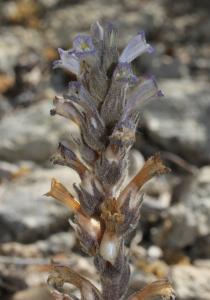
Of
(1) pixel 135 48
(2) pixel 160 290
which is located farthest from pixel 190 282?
(1) pixel 135 48

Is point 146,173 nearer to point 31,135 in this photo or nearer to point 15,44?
point 31,135

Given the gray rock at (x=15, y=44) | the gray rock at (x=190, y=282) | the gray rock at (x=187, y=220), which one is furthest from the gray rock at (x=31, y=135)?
the gray rock at (x=190, y=282)

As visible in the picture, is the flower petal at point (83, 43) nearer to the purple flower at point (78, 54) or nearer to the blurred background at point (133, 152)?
the purple flower at point (78, 54)

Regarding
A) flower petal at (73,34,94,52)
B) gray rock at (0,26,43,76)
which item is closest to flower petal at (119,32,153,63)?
flower petal at (73,34,94,52)

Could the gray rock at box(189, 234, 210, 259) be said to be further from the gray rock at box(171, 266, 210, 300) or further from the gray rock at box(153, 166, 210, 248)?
the gray rock at box(171, 266, 210, 300)

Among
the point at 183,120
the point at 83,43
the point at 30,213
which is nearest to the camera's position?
the point at 83,43

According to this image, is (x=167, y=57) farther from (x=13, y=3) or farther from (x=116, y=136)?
(x=116, y=136)
